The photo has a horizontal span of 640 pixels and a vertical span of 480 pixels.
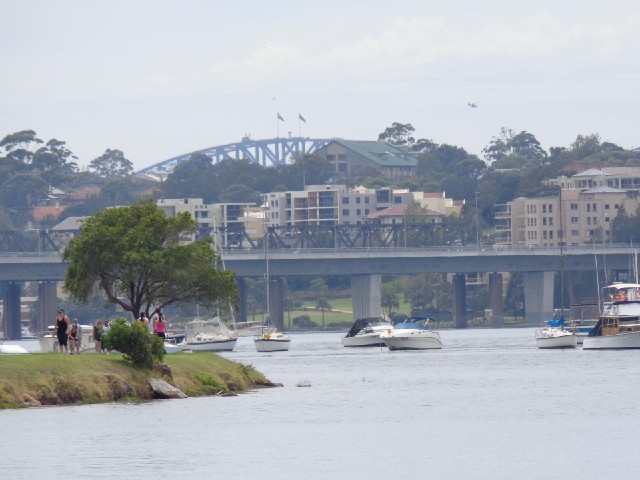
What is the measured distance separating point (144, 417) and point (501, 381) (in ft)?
92.3

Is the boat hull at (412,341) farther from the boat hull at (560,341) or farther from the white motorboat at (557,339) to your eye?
the boat hull at (560,341)

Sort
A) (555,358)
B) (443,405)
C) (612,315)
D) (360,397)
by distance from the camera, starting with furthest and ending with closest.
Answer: (612,315) < (555,358) < (360,397) < (443,405)

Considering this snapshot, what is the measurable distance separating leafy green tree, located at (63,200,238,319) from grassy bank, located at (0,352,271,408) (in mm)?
18753

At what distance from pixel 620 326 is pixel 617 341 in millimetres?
1101

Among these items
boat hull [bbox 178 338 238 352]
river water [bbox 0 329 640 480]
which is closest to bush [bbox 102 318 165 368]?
river water [bbox 0 329 640 480]

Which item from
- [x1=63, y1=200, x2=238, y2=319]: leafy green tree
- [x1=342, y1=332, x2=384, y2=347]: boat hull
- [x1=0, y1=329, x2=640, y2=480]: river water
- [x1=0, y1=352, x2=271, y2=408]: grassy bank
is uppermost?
[x1=63, y1=200, x2=238, y2=319]: leafy green tree

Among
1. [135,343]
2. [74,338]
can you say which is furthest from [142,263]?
[135,343]

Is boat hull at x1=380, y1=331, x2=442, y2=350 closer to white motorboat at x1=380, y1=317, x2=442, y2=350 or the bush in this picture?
white motorboat at x1=380, y1=317, x2=442, y2=350

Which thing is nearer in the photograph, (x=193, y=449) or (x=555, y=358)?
(x=193, y=449)

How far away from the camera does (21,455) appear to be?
51.3 meters

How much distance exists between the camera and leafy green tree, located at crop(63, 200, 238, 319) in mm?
93625

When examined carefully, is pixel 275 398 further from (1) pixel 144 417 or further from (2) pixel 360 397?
(1) pixel 144 417

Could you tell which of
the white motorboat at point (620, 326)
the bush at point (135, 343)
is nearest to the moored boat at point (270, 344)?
the white motorboat at point (620, 326)

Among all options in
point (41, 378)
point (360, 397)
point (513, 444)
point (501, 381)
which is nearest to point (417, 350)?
point (501, 381)
